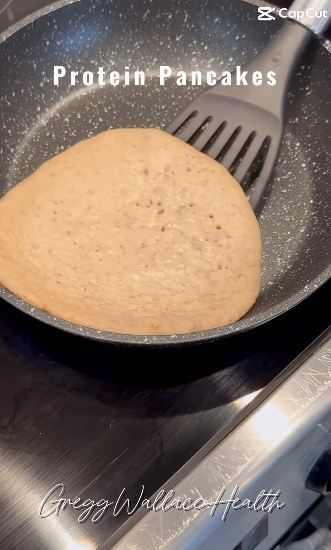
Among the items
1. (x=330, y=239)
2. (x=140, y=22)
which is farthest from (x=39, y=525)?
(x=140, y=22)

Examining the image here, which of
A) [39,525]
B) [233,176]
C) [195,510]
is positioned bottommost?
[39,525]

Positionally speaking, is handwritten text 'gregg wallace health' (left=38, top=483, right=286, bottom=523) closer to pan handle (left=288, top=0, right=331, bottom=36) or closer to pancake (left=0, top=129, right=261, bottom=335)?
pancake (left=0, top=129, right=261, bottom=335)

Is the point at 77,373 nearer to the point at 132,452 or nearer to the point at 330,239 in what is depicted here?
the point at 132,452

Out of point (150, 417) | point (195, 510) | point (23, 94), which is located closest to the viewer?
point (195, 510)

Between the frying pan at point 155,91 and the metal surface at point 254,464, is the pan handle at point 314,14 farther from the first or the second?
the metal surface at point 254,464

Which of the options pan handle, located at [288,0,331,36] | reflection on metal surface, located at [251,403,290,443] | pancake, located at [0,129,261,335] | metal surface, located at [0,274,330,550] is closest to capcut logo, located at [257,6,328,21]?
pan handle, located at [288,0,331,36]
